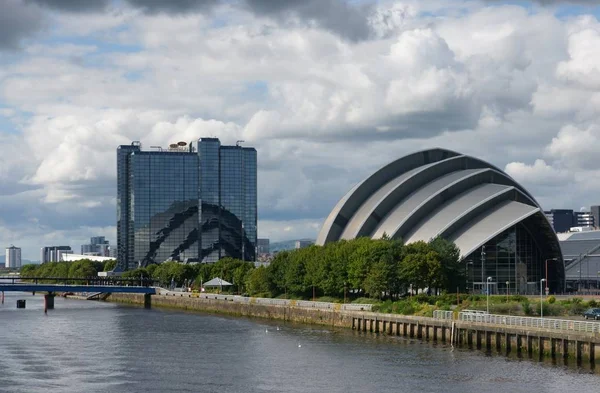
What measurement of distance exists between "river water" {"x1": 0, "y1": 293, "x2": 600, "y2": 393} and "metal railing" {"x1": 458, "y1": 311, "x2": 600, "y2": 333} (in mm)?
3863

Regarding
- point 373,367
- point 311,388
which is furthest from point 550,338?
point 311,388

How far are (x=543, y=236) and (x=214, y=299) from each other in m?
44.6

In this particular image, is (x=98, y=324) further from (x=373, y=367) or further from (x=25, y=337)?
(x=373, y=367)

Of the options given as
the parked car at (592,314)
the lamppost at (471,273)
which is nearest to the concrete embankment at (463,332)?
the parked car at (592,314)

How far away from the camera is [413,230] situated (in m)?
122

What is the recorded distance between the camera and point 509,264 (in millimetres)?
117188

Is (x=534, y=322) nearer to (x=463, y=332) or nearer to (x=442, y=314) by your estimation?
(x=463, y=332)

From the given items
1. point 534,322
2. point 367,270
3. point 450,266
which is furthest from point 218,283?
point 534,322

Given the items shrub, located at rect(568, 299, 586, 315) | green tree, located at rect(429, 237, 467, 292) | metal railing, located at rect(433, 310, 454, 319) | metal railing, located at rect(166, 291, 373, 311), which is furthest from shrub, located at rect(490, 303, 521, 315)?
green tree, located at rect(429, 237, 467, 292)

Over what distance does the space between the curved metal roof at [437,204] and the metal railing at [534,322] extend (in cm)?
3809

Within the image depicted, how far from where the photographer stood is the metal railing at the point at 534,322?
63.5 meters

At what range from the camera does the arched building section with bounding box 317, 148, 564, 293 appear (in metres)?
116

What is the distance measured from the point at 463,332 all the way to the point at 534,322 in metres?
7.29

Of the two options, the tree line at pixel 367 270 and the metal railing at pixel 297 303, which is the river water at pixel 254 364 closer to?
the metal railing at pixel 297 303
